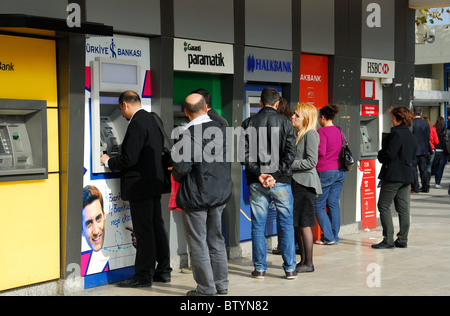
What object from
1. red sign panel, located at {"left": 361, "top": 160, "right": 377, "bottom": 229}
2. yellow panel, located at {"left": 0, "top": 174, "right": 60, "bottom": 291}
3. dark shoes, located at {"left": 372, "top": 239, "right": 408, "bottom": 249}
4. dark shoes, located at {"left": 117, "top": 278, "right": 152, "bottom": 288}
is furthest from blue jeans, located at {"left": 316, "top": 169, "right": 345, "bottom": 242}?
yellow panel, located at {"left": 0, "top": 174, "right": 60, "bottom": 291}

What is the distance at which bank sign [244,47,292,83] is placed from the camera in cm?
805

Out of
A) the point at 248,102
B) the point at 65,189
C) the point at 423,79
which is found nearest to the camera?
the point at 65,189

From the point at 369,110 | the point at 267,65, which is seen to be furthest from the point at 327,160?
the point at 369,110

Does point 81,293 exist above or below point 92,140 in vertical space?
below

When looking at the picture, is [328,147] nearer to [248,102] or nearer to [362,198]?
[248,102]

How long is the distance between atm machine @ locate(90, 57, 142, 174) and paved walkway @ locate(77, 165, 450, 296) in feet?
4.25

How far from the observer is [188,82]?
24.8ft

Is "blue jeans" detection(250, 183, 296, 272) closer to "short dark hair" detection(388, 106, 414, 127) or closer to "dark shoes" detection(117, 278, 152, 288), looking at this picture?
"dark shoes" detection(117, 278, 152, 288)

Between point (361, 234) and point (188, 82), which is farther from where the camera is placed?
point (361, 234)

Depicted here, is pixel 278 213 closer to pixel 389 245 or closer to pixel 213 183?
pixel 213 183

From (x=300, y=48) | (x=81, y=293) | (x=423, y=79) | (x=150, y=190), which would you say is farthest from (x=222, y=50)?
(x=423, y=79)

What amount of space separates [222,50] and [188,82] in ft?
1.75

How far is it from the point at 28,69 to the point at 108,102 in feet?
3.30

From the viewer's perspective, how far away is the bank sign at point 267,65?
805 cm
